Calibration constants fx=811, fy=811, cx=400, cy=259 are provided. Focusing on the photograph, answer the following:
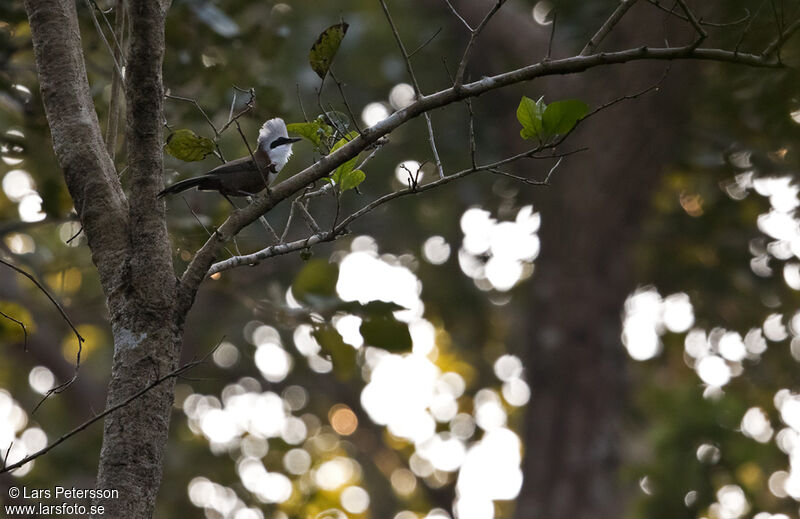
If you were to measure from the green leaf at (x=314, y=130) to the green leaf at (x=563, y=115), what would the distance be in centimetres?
61

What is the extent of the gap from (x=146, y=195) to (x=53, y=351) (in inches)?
226

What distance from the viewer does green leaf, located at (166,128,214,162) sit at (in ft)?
Result: 6.97

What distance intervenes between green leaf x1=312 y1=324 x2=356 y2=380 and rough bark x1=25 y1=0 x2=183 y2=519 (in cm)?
101

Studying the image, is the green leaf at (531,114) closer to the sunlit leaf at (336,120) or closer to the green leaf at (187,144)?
the sunlit leaf at (336,120)

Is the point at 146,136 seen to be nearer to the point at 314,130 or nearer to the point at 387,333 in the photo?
the point at 314,130

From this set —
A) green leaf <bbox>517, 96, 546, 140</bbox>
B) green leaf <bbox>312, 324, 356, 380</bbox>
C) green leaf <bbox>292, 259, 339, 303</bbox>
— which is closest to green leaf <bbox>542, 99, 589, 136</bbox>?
green leaf <bbox>517, 96, 546, 140</bbox>

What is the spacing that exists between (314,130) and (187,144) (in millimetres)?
345

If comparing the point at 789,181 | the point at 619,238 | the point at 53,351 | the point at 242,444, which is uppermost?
the point at 789,181

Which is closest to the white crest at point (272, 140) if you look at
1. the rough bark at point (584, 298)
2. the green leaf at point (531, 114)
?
the green leaf at point (531, 114)

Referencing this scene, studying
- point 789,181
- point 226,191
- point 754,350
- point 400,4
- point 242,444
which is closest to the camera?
point 226,191

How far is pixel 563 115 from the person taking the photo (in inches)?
79.7

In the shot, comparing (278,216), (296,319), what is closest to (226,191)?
(296,319)

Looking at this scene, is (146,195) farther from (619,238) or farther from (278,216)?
(619,238)

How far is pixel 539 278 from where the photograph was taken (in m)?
7.60
